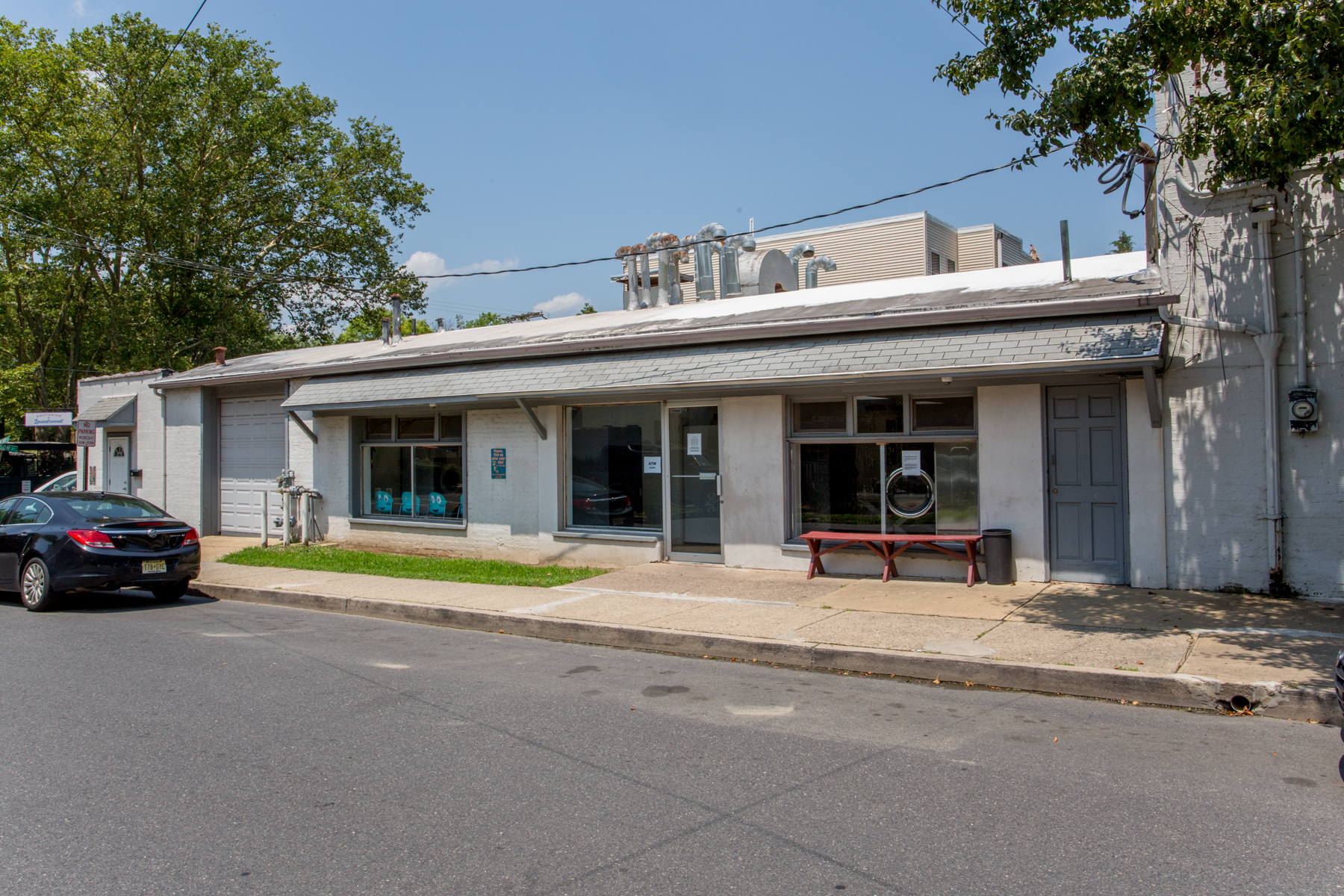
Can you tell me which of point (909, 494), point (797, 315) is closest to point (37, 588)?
point (797, 315)

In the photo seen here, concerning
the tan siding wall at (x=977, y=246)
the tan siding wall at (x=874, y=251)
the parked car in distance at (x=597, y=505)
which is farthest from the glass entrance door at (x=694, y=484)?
the tan siding wall at (x=977, y=246)

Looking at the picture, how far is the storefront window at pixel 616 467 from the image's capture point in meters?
13.7

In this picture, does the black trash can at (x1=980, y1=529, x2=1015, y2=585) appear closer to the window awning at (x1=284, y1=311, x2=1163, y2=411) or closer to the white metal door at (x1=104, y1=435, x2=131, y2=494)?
the window awning at (x1=284, y1=311, x2=1163, y2=411)

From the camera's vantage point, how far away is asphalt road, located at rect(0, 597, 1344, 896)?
3805 mm

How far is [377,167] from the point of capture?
34.3 meters

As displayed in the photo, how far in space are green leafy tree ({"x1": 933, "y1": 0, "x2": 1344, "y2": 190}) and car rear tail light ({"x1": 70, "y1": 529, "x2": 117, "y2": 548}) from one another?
1110cm

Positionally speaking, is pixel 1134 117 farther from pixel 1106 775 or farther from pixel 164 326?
pixel 164 326

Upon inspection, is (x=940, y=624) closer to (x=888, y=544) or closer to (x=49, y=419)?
(x=888, y=544)

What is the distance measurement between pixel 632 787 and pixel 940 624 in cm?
481

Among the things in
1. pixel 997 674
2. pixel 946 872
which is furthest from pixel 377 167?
pixel 946 872

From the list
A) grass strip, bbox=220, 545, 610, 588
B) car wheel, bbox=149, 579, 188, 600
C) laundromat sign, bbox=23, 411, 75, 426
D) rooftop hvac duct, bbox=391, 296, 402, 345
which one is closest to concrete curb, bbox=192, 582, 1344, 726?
grass strip, bbox=220, 545, 610, 588

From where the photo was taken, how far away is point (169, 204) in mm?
29203

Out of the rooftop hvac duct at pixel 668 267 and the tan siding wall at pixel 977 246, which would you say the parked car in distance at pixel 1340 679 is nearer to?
the rooftop hvac duct at pixel 668 267

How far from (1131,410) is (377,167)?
31.0m
